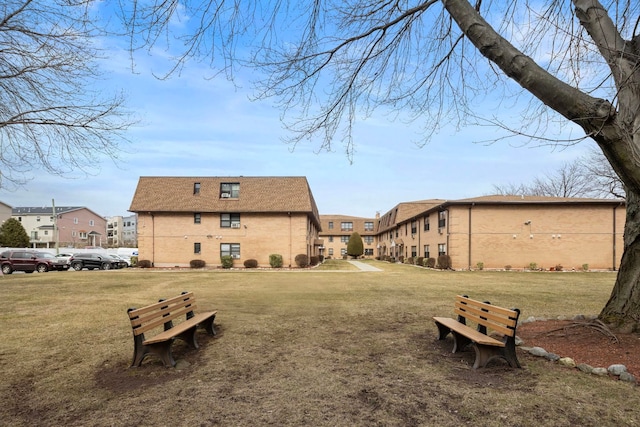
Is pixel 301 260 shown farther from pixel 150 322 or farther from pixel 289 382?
pixel 289 382

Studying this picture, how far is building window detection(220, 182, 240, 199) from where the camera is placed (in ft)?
114

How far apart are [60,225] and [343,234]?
53.4m

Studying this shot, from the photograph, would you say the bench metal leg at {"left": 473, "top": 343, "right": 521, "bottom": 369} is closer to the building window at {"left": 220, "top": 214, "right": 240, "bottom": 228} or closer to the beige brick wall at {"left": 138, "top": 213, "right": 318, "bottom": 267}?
the beige brick wall at {"left": 138, "top": 213, "right": 318, "bottom": 267}

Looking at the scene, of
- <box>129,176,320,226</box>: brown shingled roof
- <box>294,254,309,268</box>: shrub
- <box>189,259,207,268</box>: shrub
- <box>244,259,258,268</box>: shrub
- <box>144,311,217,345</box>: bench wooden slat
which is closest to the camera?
<box>144,311,217,345</box>: bench wooden slat

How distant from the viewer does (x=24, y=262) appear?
27.9 meters

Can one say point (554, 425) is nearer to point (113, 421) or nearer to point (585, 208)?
point (113, 421)

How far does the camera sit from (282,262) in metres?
32.9

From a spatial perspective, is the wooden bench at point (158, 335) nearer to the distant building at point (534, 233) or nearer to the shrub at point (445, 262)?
the shrub at point (445, 262)

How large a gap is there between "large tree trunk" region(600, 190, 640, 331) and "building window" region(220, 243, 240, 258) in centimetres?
2977

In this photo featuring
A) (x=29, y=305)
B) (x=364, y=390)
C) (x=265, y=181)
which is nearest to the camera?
(x=364, y=390)

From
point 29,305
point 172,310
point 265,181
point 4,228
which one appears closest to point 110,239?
point 4,228

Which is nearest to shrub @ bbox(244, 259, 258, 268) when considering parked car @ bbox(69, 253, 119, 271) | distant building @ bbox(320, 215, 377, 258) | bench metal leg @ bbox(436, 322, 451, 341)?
parked car @ bbox(69, 253, 119, 271)

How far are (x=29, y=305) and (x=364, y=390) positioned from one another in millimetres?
11031

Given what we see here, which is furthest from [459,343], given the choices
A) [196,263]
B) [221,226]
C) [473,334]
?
[221,226]
